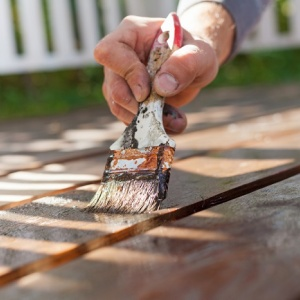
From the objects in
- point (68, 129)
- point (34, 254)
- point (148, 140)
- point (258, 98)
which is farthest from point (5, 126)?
point (34, 254)

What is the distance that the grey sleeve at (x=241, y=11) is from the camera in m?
1.44

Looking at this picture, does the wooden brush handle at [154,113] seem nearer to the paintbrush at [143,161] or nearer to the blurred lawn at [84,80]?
the paintbrush at [143,161]

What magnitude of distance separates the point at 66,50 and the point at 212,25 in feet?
7.30

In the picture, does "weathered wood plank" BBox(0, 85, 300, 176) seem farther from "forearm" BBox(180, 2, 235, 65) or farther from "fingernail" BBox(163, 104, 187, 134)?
"fingernail" BBox(163, 104, 187, 134)

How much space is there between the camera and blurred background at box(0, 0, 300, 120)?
11.0 feet

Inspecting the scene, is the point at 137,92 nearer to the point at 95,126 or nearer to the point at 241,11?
the point at 241,11

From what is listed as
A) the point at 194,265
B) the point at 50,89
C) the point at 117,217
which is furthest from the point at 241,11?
the point at 50,89

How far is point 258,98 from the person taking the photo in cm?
274

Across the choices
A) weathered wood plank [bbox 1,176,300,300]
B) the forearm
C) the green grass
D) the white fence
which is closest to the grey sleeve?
the forearm

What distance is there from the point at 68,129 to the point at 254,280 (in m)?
1.70

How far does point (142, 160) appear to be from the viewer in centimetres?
96

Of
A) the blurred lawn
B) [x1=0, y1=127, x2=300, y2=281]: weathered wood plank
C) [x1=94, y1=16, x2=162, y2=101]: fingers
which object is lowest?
the blurred lawn

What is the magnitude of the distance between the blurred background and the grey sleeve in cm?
161

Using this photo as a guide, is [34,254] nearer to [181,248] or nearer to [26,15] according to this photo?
[181,248]
